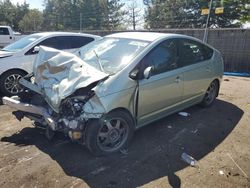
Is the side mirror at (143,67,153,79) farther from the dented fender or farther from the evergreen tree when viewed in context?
the evergreen tree

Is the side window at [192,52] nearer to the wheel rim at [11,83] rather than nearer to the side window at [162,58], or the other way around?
the side window at [162,58]

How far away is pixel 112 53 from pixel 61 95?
1273mm

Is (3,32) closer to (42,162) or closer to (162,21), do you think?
(42,162)

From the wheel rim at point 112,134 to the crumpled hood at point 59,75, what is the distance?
650 mm

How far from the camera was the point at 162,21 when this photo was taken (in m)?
30.8

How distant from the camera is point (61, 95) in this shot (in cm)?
362

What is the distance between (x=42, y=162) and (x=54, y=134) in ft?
2.42

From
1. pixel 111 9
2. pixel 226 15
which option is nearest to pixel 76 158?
pixel 226 15

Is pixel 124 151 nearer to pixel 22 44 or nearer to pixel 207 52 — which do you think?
pixel 207 52

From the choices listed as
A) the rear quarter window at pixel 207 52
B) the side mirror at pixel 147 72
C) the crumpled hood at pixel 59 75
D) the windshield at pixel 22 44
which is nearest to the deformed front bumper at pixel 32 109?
the crumpled hood at pixel 59 75

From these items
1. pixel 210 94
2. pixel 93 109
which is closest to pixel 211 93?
pixel 210 94

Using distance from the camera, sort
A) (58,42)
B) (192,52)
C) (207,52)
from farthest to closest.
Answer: (58,42)
(207,52)
(192,52)

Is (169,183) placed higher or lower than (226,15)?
lower

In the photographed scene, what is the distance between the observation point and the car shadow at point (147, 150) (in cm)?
341
